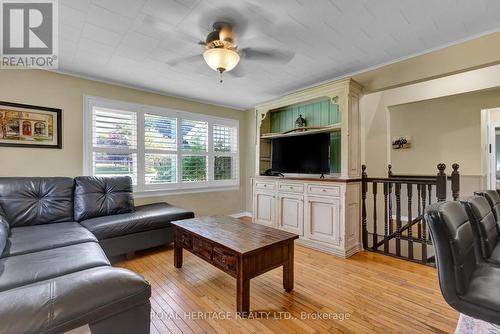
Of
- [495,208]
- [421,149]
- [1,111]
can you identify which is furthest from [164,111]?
[421,149]

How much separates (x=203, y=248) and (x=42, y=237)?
1.40 metres

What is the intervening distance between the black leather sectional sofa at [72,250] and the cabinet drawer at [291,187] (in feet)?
4.92

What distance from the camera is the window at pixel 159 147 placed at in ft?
11.3

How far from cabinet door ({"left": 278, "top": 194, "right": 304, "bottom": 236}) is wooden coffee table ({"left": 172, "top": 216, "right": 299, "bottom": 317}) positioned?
4.03 feet

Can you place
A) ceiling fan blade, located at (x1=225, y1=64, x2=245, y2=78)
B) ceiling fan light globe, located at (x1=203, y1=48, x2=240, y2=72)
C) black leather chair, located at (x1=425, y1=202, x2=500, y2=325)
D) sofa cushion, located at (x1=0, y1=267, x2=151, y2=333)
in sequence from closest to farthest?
sofa cushion, located at (x1=0, y1=267, x2=151, y2=333) < black leather chair, located at (x1=425, y1=202, x2=500, y2=325) < ceiling fan light globe, located at (x1=203, y1=48, x2=240, y2=72) < ceiling fan blade, located at (x1=225, y1=64, x2=245, y2=78)

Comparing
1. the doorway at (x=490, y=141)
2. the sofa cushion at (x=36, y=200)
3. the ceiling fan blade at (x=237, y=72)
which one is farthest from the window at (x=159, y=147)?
the doorway at (x=490, y=141)

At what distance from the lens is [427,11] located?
1.85m

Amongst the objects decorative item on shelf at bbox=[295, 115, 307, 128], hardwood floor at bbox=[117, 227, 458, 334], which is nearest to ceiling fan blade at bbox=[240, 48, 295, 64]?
decorative item on shelf at bbox=[295, 115, 307, 128]

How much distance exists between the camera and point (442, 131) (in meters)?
4.74

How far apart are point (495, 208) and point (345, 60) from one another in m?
1.98

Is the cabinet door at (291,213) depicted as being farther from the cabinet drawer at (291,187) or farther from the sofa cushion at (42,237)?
the sofa cushion at (42,237)

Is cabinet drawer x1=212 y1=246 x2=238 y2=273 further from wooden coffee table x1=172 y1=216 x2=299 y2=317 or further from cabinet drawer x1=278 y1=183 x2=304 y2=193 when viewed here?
cabinet drawer x1=278 y1=183 x2=304 y2=193

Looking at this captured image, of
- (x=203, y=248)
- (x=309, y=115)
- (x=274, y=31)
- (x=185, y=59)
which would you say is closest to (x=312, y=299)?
(x=203, y=248)

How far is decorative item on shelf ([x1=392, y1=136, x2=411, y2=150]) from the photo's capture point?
512 centimetres
